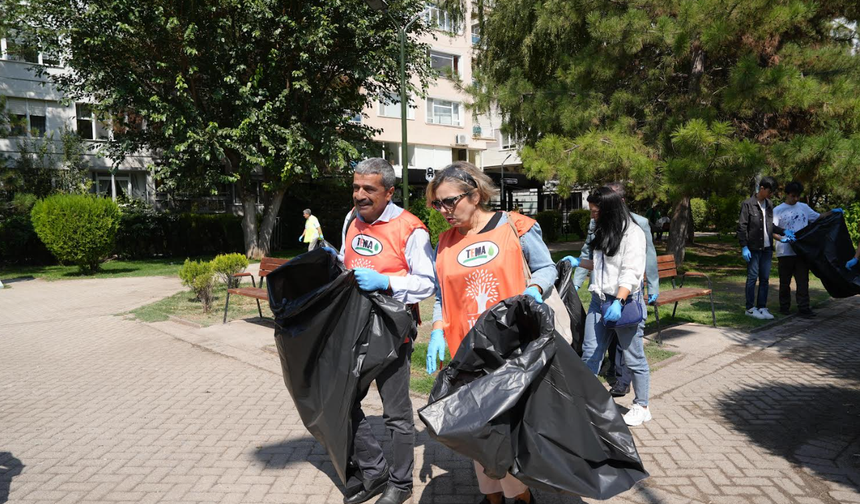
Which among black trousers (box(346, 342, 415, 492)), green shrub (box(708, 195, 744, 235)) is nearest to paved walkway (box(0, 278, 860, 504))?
black trousers (box(346, 342, 415, 492))

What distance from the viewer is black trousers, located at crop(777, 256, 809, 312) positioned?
8.02 m

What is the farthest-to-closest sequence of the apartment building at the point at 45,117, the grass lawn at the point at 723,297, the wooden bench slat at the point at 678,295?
the apartment building at the point at 45,117, the grass lawn at the point at 723,297, the wooden bench slat at the point at 678,295

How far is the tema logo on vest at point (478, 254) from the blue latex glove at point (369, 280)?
1.38 ft

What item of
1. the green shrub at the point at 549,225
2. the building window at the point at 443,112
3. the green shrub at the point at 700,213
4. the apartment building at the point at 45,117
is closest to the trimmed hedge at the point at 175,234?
the apartment building at the point at 45,117

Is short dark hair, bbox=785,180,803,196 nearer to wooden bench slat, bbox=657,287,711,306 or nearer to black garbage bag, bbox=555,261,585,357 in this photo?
wooden bench slat, bbox=657,287,711,306

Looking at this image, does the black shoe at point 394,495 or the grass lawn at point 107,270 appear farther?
the grass lawn at point 107,270

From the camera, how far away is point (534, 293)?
2.68m

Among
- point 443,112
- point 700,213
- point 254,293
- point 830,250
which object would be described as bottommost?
point 254,293

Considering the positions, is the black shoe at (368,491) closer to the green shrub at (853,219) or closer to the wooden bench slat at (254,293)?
the wooden bench slat at (254,293)

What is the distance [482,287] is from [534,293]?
0.28m

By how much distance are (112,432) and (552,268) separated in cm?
351

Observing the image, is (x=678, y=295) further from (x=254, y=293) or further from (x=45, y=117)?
(x=45, y=117)

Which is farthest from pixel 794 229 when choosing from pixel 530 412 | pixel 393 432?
pixel 530 412

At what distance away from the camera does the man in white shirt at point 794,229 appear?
7.84m
